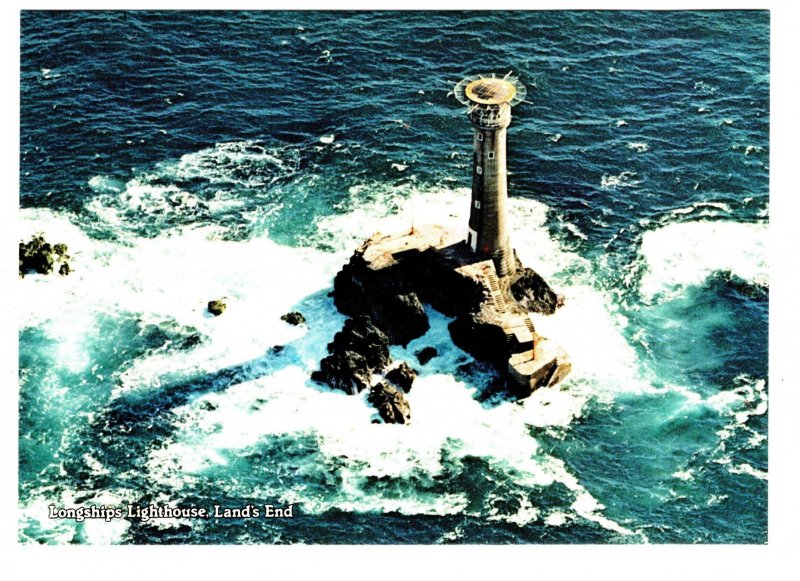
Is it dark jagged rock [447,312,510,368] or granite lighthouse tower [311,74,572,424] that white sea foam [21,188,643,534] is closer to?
granite lighthouse tower [311,74,572,424]

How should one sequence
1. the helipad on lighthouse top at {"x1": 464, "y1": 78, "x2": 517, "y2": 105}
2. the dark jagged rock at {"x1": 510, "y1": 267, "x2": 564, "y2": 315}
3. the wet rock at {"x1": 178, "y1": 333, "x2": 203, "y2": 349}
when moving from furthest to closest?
the dark jagged rock at {"x1": 510, "y1": 267, "x2": 564, "y2": 315} → the wet rock at {"x1": 178, "y1": 333, "x2": 203, "y2": 349} → the helipad on lighthouse top at {"x1": 464, "y1": 78, "x2": 517, "y2": 105}

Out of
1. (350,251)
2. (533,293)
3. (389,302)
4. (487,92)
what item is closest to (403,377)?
(389,302)

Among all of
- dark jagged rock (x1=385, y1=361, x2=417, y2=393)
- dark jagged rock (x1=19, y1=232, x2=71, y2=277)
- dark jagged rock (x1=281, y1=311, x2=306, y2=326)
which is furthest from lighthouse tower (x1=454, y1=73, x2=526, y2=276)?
dark jagged rock (x1=19, y1=232, x2=71, y2=277)

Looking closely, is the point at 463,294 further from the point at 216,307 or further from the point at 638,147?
the point at 638,147

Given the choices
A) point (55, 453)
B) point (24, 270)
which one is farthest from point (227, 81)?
point (55, 453)

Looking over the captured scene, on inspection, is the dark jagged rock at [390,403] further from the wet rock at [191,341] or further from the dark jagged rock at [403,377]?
the wet rock at [191,341]

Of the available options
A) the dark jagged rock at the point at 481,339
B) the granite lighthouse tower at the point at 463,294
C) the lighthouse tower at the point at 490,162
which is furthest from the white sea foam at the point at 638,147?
the dark jagged rock at the point at 481,339
